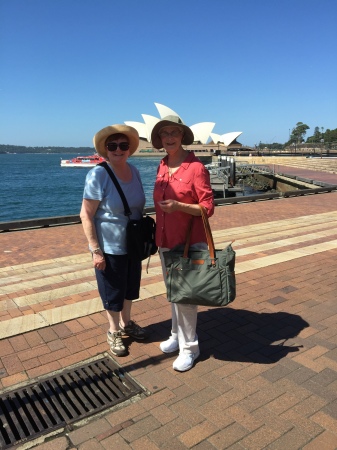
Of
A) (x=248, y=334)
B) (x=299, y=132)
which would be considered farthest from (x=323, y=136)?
(x=248, y=334)

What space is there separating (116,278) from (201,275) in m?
0.72

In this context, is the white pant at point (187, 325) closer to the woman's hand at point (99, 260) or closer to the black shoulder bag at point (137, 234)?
the black shoulder bag at point (137, 234)

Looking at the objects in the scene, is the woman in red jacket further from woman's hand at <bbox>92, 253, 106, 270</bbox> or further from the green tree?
the green tree

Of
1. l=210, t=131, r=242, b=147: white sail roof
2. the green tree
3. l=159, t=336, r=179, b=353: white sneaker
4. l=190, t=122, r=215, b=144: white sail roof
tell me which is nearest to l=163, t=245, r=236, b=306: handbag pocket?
l=159, t=336, r=179, b=353: white sneaker

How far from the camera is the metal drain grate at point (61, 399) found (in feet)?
7.51

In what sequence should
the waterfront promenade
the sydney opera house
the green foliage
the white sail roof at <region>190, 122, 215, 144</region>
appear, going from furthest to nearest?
the green foliage → the white sail roof at <region>190, 122, 215, 144</region> → the sydney opera house → the waterfront promenade

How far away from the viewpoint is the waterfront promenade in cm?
220

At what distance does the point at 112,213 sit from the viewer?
284 centimetres

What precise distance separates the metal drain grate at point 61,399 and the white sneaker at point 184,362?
0.34 meters

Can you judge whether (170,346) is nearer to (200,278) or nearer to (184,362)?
(184,362)

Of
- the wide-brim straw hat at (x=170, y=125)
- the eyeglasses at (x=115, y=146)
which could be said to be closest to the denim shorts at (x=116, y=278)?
the eyeglasses at (x=115, y=146)

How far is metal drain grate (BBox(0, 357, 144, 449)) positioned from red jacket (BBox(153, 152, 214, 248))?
3.42 ft

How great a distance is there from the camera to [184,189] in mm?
2656

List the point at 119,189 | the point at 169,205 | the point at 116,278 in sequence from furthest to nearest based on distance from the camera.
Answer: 1. the point at 116,278
2. the point at 119,189
3. the point at 169,205
